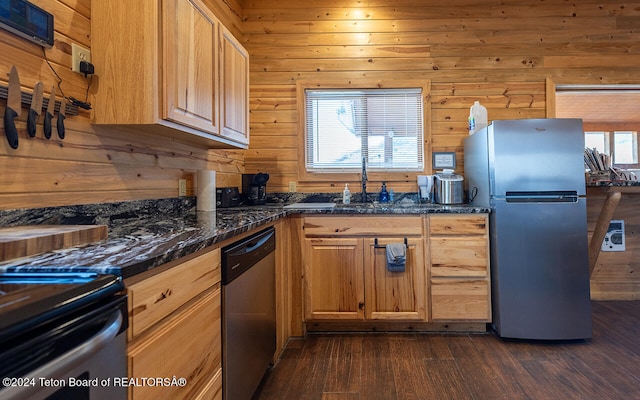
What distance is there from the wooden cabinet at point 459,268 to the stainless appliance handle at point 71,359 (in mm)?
2032

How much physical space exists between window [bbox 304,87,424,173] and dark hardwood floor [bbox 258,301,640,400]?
58.1 inches

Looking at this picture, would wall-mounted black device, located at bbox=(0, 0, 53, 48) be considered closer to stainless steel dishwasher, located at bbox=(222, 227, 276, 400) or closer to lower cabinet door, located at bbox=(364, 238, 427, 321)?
stainless steel dishwasher, located at bbox=(222, 227, 276, 400)

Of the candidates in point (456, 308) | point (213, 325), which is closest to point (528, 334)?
point (456, 308)

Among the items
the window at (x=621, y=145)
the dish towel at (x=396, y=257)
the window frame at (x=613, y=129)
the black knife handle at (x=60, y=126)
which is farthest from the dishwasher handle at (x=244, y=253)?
the window at (x=621, y=145)

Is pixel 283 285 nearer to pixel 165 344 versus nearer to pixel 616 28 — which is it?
pixel 165 344

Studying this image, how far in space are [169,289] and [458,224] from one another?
197 centimetres

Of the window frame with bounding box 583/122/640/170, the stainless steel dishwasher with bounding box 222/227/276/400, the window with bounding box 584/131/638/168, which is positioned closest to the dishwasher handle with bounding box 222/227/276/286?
the stainless steel dishwasher with bounding box 222/227/276/400

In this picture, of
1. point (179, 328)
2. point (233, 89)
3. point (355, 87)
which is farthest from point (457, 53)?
point (179, 328)

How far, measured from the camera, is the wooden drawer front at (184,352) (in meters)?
0.77

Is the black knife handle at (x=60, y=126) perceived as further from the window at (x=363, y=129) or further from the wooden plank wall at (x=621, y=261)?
the wooden plank wall at (x=621, y=261)

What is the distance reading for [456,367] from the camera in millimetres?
1876

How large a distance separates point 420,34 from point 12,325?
10.6 ft

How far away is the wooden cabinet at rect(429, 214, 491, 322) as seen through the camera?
2.24 meters

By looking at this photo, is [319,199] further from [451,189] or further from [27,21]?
[27,21]
